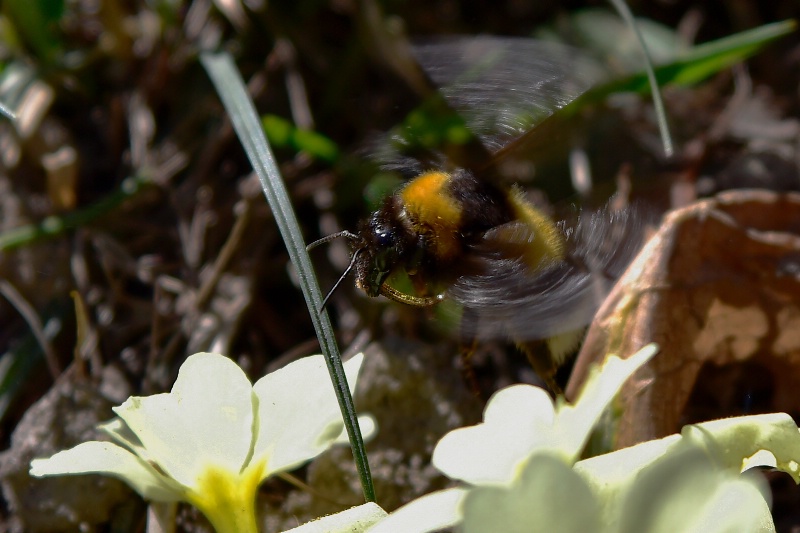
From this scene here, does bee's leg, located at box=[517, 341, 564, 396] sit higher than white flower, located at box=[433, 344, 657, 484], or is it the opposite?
white flower, located at box=[433, 344, 657, 484]

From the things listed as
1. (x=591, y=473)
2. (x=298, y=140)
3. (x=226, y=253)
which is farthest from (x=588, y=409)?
(x=298, y=140)

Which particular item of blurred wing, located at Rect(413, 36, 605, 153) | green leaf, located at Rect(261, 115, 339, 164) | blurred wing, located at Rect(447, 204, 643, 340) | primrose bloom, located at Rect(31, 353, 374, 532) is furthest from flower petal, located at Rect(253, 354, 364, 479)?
green leaf, located at Rect(261, 115, 339, 164)

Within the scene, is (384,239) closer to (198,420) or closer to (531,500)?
(198,420)

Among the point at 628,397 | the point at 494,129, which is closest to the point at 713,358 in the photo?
the point at 628,397

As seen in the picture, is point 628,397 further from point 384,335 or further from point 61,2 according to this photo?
point 61,2

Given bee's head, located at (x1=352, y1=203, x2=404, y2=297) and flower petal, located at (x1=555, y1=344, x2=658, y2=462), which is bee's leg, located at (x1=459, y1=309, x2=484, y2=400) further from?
flower petal, located at (x1=555, y1=344, x2=658, y2=462)

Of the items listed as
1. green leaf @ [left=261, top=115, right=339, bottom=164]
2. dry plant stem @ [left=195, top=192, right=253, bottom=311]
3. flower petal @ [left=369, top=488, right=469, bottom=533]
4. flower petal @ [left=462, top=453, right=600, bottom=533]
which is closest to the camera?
flower petal @ [left=462, top=453, right=600, bottom=533]
